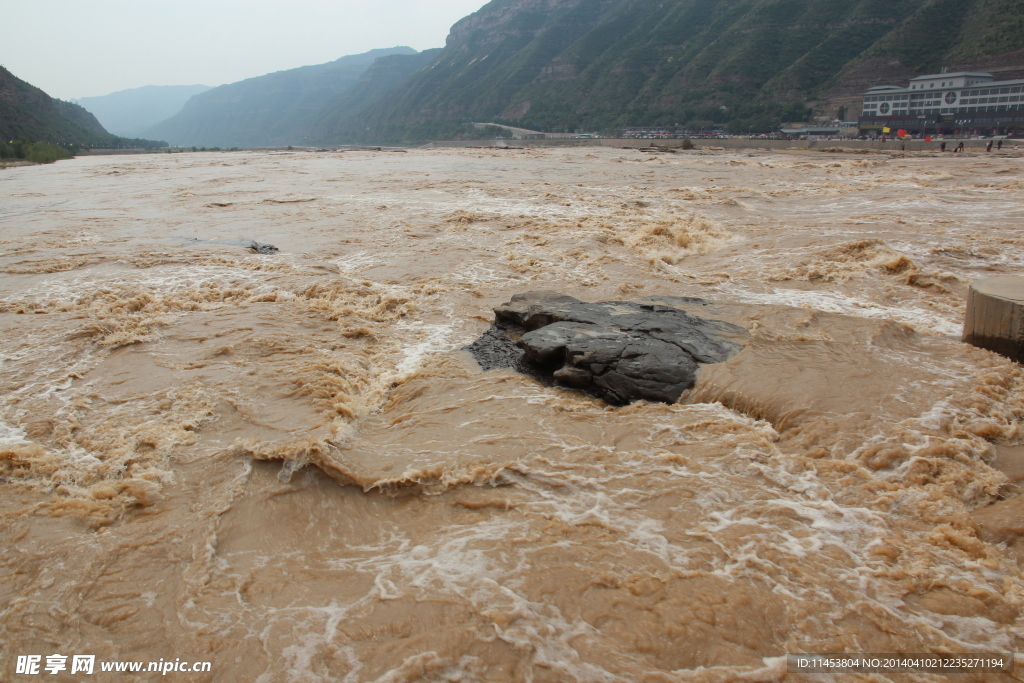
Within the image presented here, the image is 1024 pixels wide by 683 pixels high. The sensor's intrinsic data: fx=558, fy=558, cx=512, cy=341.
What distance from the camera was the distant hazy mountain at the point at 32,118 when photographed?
186 ft

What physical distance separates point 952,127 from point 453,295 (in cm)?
5338

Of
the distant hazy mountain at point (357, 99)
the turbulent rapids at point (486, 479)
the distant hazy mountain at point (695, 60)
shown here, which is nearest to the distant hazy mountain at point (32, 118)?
the distant hazy mountain at point (695, 60)

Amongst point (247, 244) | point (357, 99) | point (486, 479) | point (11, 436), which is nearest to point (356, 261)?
point (247, 244)

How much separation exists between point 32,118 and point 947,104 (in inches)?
3639

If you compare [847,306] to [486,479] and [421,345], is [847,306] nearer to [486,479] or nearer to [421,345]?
[421,345]

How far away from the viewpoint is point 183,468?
4344 mm

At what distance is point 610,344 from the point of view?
5.96 meters

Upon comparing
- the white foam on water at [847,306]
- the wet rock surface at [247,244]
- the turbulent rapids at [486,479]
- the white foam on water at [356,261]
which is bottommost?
the turbulent rapids at [486,479]

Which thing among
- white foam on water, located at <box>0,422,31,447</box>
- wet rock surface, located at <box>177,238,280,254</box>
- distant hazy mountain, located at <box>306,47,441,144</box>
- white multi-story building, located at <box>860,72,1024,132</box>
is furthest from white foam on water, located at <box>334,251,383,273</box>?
distant hazy mountain, located at <box>306,47,441,144</box>

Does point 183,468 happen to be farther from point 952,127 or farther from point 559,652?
point 952,127

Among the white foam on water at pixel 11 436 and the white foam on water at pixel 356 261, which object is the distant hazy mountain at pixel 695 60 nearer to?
the white foam on water at pixel 356 261

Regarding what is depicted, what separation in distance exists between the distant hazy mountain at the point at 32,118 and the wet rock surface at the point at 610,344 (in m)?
66.8

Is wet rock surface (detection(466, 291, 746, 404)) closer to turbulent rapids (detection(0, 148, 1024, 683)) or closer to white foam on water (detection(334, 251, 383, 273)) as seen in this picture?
turbulent rapids (detection(0, 148, 1024, 683))

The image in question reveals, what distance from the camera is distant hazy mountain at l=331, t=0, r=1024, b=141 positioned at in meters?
57.7
